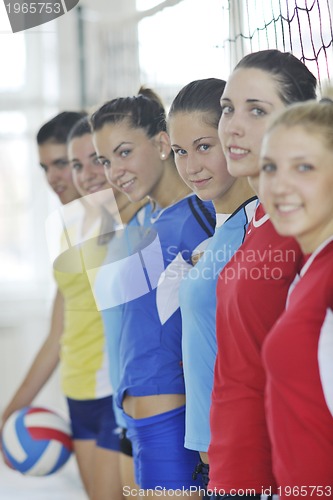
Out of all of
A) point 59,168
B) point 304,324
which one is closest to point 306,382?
point 304,324

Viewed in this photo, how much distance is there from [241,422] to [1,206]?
3.26m

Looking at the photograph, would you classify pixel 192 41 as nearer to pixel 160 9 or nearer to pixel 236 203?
pixel 160 9

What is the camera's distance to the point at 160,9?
2.35m

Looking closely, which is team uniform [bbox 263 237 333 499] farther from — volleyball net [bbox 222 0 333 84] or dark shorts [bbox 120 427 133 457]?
dark shorts [bbox 120 427 133 457]

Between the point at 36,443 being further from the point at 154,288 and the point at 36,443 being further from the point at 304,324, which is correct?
the point at 304,324

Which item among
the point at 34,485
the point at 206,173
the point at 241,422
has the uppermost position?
the point at 206,173

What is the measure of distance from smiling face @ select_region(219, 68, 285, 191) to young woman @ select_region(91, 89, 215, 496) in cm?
35

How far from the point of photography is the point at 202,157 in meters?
1.49

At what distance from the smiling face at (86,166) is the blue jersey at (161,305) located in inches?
21.6

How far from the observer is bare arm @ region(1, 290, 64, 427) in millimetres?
2771

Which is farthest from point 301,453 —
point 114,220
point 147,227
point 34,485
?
point 34,485

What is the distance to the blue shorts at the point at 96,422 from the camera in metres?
2.40

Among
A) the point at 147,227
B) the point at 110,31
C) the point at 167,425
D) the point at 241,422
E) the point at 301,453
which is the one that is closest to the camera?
the point at 301,453

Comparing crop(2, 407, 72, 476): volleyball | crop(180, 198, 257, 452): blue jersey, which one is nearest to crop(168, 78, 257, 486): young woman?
crop(180, 198, 257, 452): blue jersey
